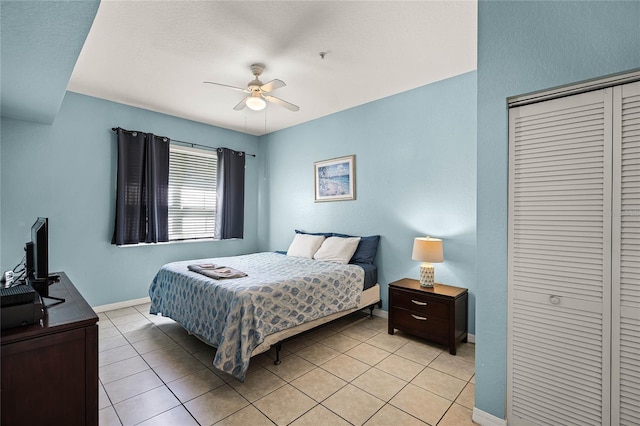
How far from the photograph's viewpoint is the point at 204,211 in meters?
4.85

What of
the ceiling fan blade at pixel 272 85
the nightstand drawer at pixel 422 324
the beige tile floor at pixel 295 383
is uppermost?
the ceiling fan blade at pixel 272 85

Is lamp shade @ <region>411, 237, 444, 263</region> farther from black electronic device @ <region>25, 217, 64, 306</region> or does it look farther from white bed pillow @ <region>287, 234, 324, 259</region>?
black electronic device @ <region>25, 217, 64, 306</region>

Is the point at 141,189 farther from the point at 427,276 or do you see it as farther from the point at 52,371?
the point at 427,276

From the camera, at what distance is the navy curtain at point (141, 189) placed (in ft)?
12.6

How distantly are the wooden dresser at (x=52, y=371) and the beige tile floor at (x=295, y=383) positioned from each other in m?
0.57

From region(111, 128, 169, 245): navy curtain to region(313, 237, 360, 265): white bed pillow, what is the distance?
2289 millimetres

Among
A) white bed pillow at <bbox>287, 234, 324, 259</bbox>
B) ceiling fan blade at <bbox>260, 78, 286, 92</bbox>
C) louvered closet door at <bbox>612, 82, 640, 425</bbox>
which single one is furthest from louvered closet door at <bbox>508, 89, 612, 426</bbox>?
white bed pillow at <bbox>287, 234, 324, 259</bbox>

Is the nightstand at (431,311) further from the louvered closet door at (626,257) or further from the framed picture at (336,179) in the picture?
the framed picture at (336,179)

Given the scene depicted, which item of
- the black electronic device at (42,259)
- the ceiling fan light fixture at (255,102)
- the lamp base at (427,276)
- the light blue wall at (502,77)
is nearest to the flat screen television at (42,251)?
the black electronic device at (42,259)

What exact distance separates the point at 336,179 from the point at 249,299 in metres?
2.48

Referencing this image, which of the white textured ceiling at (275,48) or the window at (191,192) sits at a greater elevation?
the white textured ceiling at (275,48)

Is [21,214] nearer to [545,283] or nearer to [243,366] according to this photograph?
[243,366]

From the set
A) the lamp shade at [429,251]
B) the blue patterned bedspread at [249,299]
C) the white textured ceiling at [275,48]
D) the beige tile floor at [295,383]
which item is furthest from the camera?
the lamp shade at [429,251]

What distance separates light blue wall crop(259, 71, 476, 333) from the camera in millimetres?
3125
